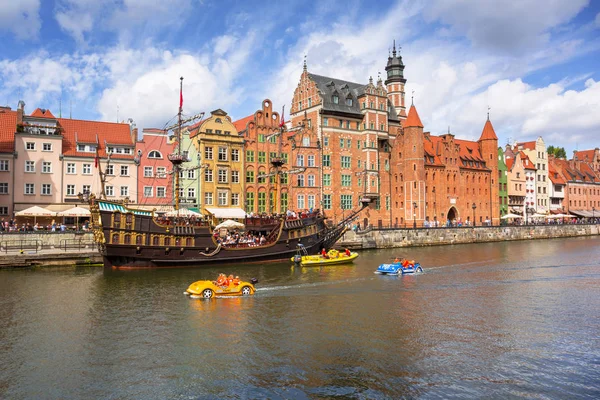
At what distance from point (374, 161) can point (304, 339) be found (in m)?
61.5

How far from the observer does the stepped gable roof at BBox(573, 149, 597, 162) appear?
5344 inches

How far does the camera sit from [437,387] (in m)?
17.2

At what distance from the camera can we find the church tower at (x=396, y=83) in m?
101

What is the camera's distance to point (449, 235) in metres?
78.5

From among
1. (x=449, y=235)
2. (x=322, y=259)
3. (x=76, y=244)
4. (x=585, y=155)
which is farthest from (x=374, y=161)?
(x=585, y=155)

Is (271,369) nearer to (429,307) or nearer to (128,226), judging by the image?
(429,307)

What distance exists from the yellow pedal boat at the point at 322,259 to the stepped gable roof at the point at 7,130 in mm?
34829

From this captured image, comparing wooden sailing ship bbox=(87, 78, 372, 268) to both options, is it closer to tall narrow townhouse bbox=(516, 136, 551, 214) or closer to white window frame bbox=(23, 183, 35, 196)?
white window frame bbox=(23, 183, 35, 196)

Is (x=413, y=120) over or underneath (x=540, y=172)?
over

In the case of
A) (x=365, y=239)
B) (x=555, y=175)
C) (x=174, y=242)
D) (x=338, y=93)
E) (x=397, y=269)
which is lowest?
(x=397, y=269)

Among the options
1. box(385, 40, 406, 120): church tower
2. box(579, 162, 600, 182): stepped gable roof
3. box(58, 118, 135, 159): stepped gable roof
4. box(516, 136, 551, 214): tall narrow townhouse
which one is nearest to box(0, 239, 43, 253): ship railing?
box(58, 118, 135, 159): stepped gable roof

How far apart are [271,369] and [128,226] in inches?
1147

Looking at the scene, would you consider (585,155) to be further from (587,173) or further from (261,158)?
(261,158)

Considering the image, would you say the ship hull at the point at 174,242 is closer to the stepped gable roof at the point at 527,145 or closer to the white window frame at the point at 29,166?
the white window frame at the point at 29,166
